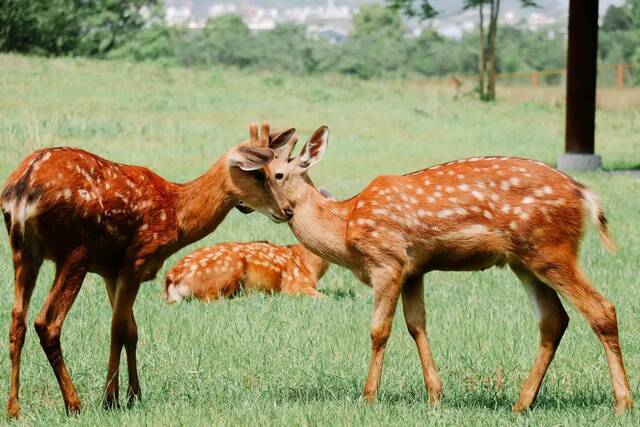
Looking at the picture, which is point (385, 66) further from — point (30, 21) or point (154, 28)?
point (30, 21)

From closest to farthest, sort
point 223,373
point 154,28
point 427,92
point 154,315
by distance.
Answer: point 223,373 → point 154,315 → point 427,92 → point 154,28

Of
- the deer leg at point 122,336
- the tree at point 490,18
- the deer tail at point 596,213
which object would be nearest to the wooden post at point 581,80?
the deer tail at point 596,213

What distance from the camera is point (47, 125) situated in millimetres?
23578

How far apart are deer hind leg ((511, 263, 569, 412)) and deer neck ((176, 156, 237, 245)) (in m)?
1.63

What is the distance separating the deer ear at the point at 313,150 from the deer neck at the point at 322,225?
0.56ft

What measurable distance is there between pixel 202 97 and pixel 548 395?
84.3 ft

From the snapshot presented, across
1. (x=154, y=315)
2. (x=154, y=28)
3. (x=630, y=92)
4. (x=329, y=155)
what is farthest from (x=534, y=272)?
(x=154, y=28)

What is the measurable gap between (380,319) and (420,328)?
38 cm

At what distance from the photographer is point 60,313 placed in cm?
604

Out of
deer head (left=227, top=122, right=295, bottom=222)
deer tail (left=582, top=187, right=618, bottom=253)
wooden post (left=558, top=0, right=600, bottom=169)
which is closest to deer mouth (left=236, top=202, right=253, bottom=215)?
deer head (left=227, top=122, right=295, bottom=222)

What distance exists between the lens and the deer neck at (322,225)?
6.57 metres

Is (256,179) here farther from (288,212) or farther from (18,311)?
(18,311)

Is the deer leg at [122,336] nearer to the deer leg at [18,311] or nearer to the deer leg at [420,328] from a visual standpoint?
the deer leg at [18,311]

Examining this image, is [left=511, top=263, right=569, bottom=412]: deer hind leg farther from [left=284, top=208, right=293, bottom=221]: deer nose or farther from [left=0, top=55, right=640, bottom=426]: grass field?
[left=284, top=208, right=293, bottom=221]: deer nose
